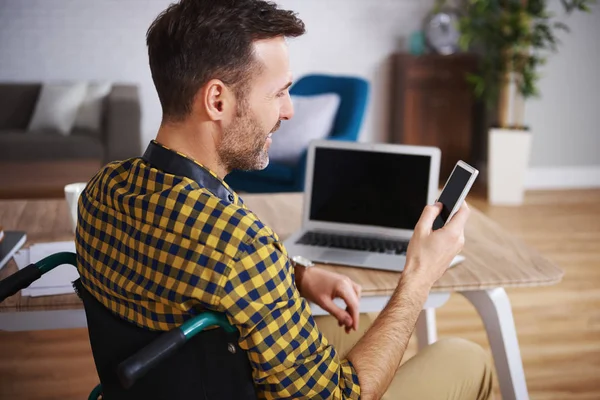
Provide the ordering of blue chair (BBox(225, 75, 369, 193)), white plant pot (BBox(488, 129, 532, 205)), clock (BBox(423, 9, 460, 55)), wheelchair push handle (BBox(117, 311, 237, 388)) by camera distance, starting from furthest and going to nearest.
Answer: clock (BBox(423, 9, 460, 55)) → white plant pot (BBox(488, 129, 532, 205)) → blue chair (BBox(225, 75, 369, 193)) → wheelchair push handle (BBox(117, 311, 237, 388))

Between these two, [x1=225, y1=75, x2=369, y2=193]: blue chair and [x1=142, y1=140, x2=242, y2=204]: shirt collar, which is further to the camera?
[x1=225, y1=75, x2=369, y2=193]: blue chair

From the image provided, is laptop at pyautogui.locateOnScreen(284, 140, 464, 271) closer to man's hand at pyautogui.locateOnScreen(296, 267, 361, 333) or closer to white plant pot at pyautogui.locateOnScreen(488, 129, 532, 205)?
man's hand at pyautogui.locateOnScreen(296, 267, 361, 333)

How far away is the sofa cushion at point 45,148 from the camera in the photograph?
14.4 ft

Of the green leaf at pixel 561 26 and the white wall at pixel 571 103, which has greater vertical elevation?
the green leaf at pixel 561 26

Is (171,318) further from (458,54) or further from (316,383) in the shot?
(458,54)

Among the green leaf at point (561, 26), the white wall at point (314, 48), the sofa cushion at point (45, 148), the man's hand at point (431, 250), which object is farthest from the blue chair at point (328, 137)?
the man's hand at point (431, 250)

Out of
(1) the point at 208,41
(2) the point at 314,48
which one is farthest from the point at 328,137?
(1) the point at 208,41

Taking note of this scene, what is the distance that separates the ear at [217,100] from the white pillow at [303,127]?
8.50 feet

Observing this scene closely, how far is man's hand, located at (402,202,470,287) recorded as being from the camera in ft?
4.04

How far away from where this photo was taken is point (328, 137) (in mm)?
3926

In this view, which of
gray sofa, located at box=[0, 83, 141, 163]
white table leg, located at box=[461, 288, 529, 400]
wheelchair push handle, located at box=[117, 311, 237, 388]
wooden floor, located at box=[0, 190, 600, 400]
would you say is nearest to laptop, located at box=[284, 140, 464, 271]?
white table leg, located at box=[461, 288, 529, 400]

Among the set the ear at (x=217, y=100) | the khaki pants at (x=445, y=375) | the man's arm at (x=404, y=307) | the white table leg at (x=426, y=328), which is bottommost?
the white table leg at (x=426, y=328)

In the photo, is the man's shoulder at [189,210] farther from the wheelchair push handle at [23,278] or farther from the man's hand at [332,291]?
the man's hand at [332,291]

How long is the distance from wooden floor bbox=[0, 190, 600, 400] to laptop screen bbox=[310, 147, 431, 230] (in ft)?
3.17
